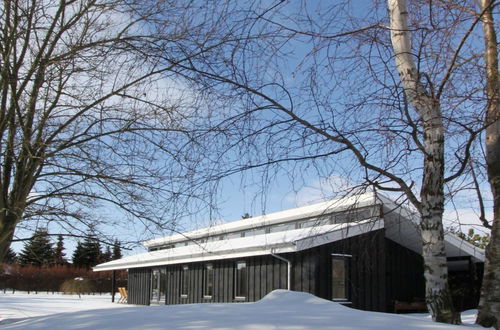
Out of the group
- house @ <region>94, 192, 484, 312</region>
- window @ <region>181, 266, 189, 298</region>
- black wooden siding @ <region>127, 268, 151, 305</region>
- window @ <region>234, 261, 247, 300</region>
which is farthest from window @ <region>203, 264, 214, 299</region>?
black wooden siding @ <region>127, 268, 151, 305</region>

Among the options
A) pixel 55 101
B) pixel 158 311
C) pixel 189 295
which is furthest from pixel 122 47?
pixel 189 295

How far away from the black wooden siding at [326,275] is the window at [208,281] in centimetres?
21

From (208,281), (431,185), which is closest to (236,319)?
(431,185)

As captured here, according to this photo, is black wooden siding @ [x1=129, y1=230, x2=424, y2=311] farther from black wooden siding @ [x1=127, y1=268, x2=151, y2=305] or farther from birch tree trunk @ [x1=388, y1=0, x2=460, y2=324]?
birch tree trunk @ [x1=388, y1=0, x2=460, y2=324]

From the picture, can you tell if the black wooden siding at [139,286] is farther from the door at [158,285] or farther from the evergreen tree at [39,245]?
the evergreen tree at [39,245]

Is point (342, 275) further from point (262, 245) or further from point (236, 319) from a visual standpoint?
point (236, 319)

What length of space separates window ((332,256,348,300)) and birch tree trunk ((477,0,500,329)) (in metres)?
11.6

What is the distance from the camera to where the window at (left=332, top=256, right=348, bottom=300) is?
17062 millimetres

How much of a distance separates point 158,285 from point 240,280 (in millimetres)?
7705

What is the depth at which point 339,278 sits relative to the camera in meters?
17.3

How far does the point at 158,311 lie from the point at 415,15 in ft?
15.4

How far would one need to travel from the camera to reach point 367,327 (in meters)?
4.12

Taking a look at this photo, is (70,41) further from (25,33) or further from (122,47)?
(122,47)

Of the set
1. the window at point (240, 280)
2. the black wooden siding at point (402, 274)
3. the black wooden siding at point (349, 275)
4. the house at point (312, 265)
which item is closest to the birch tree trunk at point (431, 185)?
the house at point (312, 265)
